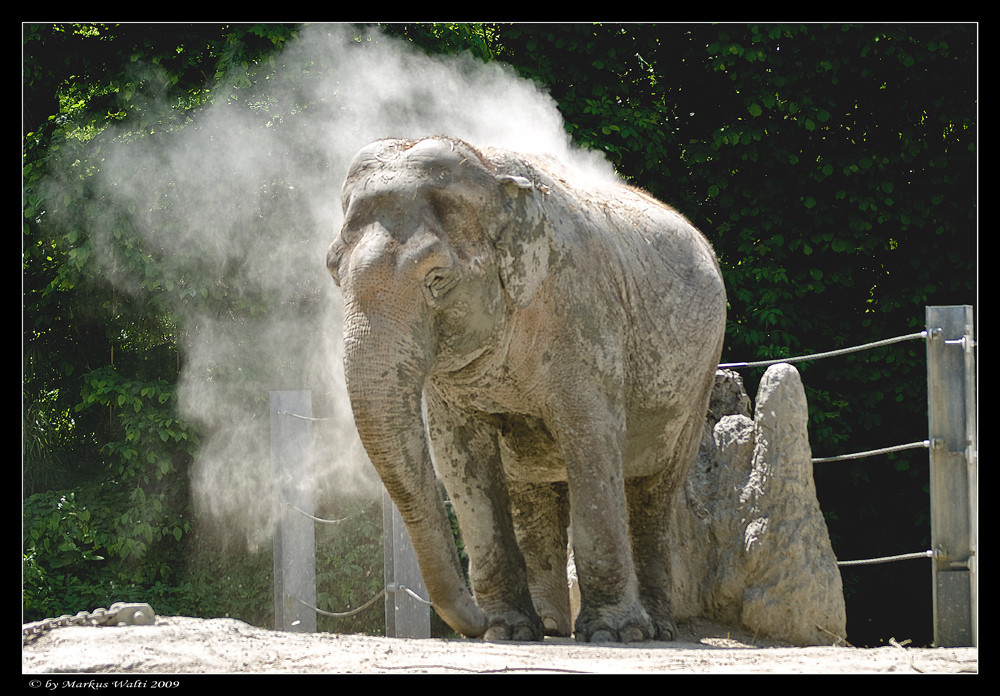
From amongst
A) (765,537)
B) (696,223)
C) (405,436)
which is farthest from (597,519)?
(696,223)

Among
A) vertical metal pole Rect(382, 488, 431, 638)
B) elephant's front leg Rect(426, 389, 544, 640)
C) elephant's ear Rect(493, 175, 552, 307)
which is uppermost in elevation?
elephant's ear Rect(493, 175, 552, 307)

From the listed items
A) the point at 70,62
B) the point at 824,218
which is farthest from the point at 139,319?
the point at 824,218

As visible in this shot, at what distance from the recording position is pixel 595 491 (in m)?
4.99

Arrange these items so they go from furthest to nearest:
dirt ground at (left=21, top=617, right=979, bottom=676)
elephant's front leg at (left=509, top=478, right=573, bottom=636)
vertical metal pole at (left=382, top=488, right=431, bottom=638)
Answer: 1. vertical metal pole at (left=382, top=488, right=431, bottom=638)
2. elephant's front leg at (left=509, top=478, right=573, bottom=636)
3. dirt ground at (left=21, top=617, right=979, bottom=676)

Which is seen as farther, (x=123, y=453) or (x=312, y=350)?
(x=312, y=350)

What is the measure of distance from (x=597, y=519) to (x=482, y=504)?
22.3 inches

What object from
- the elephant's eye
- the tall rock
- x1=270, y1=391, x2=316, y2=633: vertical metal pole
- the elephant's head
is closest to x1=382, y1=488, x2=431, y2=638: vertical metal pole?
x1=270, y1=391, x2=316, y2=633: vertical metal pole

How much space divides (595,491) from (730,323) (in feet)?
18.2

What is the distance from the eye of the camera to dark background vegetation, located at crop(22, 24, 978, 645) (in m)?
9.48

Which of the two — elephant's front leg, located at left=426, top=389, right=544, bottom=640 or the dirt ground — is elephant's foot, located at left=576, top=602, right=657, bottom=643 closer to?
elephant's front leg, located at left=426, top=389, right=544, bottom=640

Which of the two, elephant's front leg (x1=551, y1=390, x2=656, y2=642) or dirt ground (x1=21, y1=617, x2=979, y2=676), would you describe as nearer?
dirt ground (x1=21, y1=617, x2=979, y2=676)

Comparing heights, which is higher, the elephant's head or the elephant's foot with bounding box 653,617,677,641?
the elephant's head

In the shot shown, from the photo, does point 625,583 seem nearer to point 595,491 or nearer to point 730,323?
point 595,491

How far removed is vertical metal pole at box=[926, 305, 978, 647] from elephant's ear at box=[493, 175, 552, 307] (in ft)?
6.51
